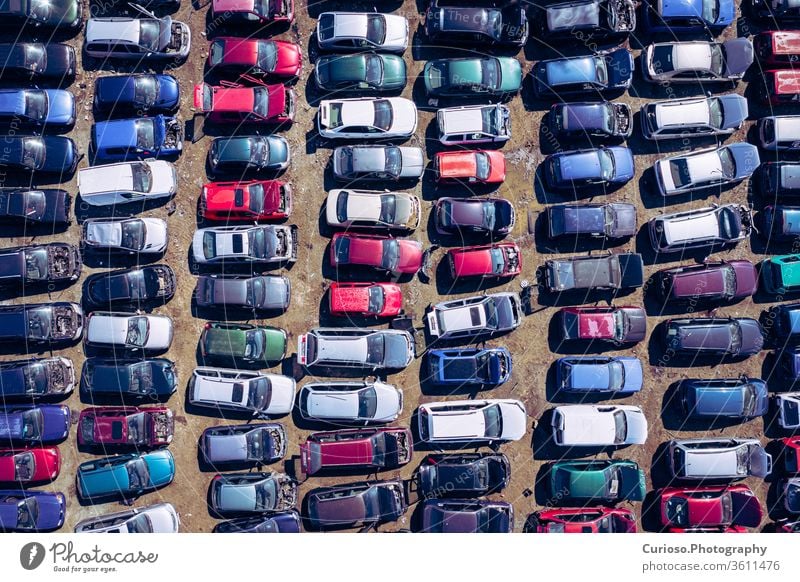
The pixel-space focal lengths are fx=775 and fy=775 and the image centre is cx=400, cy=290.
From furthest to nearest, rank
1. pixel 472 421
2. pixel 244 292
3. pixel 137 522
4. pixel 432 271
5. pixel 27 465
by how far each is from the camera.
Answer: pixel 432 271, pixel 244 292, pixel 472 421, pixel 27 465, pixel 137 522

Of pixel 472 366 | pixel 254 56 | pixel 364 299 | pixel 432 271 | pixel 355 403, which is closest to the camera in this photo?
pixel 355 403

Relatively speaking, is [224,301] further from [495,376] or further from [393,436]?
[495,376]

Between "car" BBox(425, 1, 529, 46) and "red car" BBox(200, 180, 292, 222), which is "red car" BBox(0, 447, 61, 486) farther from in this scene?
"car" BBox(425, 1, 529, 46)

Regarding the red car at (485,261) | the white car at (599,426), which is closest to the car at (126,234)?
the red car at (485,261)

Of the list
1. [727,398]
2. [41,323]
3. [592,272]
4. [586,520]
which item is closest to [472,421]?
[586,520]

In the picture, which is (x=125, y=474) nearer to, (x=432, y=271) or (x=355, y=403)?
(x=355, y=403)

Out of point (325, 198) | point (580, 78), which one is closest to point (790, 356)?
point (580, 78)
